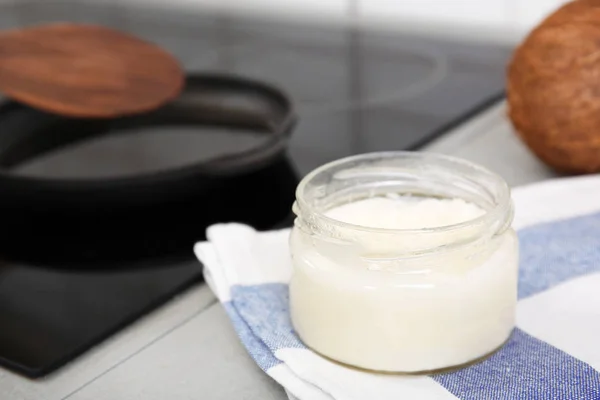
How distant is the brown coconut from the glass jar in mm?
192

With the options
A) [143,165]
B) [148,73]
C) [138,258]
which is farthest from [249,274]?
[148,73]

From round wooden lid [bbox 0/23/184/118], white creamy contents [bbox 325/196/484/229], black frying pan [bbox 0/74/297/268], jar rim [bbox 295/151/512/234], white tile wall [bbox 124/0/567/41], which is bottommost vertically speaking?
white tile wall [bbox 124/0/567/41]

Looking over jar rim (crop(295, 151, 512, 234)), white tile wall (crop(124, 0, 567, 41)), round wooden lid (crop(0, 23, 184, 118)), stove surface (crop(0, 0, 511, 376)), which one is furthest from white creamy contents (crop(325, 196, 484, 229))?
white tile wall (crop(124, 0, 567, 41))

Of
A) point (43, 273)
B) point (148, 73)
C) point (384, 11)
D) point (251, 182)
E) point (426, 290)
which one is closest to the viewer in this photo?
point (426, 290)

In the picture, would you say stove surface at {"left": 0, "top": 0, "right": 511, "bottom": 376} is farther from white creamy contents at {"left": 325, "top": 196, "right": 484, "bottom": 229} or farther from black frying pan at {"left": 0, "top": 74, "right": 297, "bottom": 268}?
white creamy contents at {"left": 325, "top": 196, "right": 484, "bottom": 229}

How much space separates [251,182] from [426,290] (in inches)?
11.6

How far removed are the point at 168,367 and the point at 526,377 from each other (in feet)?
0.61

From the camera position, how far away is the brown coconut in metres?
0.63

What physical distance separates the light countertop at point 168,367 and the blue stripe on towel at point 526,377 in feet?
0.30

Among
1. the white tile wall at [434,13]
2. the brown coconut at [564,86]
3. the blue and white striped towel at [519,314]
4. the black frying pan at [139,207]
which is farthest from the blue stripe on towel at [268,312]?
the white tile wall at [434,13]

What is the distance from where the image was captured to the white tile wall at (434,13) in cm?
109

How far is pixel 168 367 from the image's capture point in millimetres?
483

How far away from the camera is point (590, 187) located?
64cm

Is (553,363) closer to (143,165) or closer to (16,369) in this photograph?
(16,369)
